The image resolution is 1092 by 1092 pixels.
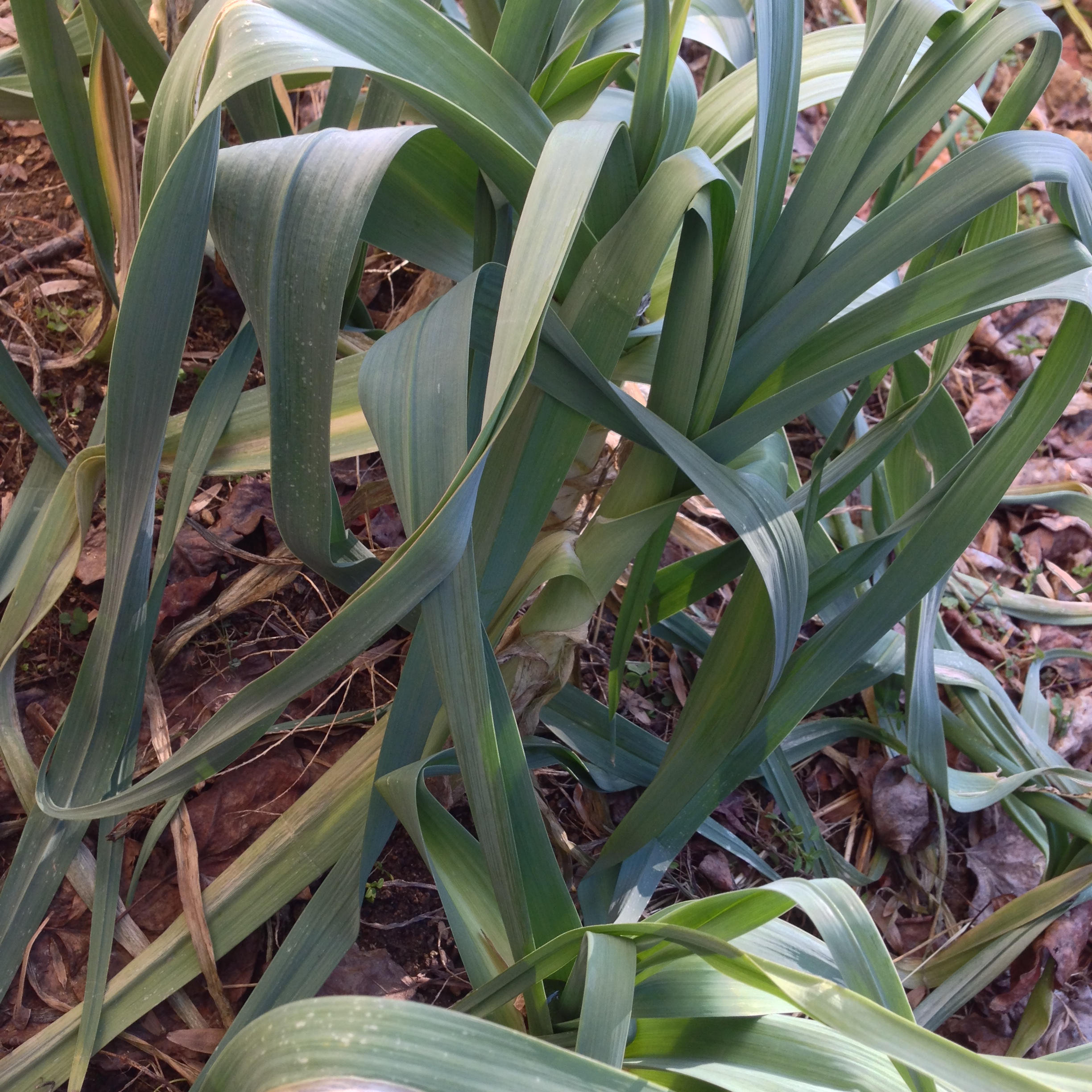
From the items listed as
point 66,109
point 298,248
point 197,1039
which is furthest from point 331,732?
point 66,109

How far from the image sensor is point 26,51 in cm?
79

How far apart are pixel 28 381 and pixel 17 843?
0.61m

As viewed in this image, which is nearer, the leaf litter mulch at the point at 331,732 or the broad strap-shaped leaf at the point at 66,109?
the broad strap-shaped leaf at the point at 66,109

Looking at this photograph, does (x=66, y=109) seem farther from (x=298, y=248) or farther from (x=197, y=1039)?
(x=197, y=1039)

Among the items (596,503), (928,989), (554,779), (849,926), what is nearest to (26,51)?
(596,503)

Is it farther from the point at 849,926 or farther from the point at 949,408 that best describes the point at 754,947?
the point at 949,408

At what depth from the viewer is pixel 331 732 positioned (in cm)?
98

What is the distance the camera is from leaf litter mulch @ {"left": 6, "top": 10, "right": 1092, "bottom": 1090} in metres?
0.89

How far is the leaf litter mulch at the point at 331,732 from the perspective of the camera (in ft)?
2.91

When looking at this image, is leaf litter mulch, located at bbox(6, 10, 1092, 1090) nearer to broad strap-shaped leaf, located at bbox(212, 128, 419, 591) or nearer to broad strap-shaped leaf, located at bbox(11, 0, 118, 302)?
broad strap-shaped leaf, located at bbox(11, 0, 118, 302)

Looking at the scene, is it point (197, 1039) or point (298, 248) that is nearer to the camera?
point (298, 248)

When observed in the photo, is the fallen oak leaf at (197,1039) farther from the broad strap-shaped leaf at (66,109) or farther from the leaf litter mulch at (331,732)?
the broad strap-shaped leaf at (66,109)

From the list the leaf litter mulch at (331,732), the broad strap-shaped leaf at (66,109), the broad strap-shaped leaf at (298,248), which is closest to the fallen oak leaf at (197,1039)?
the leaf litter mulch at (331,732)

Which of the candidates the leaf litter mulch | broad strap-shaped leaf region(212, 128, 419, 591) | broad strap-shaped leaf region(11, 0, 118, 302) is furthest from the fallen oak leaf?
broad strap-shaped leaf region(11, 0, 118, 302)
